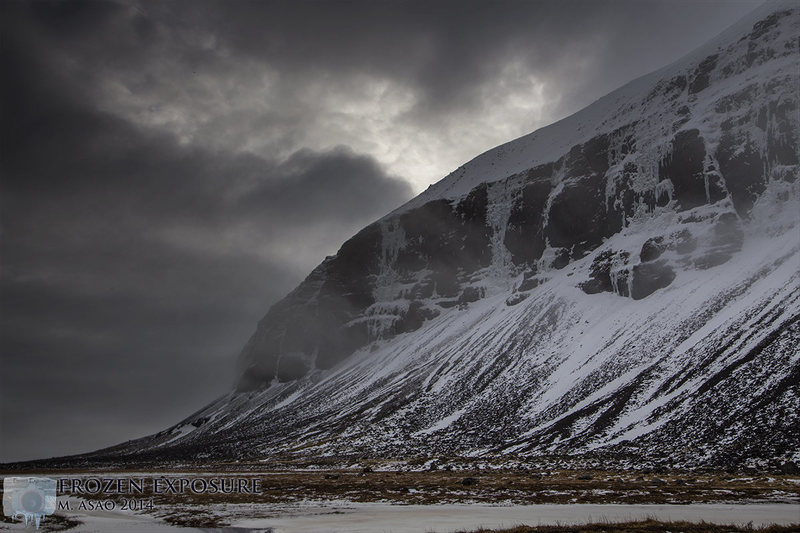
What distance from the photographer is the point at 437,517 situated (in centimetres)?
2547

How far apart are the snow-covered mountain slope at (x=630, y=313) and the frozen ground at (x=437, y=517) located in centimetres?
3086

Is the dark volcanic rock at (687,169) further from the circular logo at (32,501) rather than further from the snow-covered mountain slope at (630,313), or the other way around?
the circular logo at (32,501)

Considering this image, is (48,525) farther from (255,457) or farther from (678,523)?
(255,457)

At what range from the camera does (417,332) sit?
616 ft

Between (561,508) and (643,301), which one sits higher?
(643,301)

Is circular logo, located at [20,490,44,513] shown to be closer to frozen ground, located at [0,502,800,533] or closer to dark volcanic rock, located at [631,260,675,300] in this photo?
frozen ground, located at [0,502,800,533]

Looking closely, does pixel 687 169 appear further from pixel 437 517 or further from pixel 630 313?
pixel 437 517

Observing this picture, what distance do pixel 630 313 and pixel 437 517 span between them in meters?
103

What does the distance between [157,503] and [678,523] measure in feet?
110

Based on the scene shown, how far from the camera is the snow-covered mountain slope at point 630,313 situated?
69.2m

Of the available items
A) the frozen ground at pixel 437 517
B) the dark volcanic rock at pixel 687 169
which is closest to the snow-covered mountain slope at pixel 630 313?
the dark volcanic rock at pixel 687 169

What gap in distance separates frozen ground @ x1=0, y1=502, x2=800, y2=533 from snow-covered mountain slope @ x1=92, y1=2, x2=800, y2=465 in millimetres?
30860

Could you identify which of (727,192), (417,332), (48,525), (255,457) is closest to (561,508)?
(48,525)

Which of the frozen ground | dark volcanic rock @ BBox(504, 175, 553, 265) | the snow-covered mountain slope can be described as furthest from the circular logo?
dark volcanic rock @ BBox(504, 175, 553, 265)
